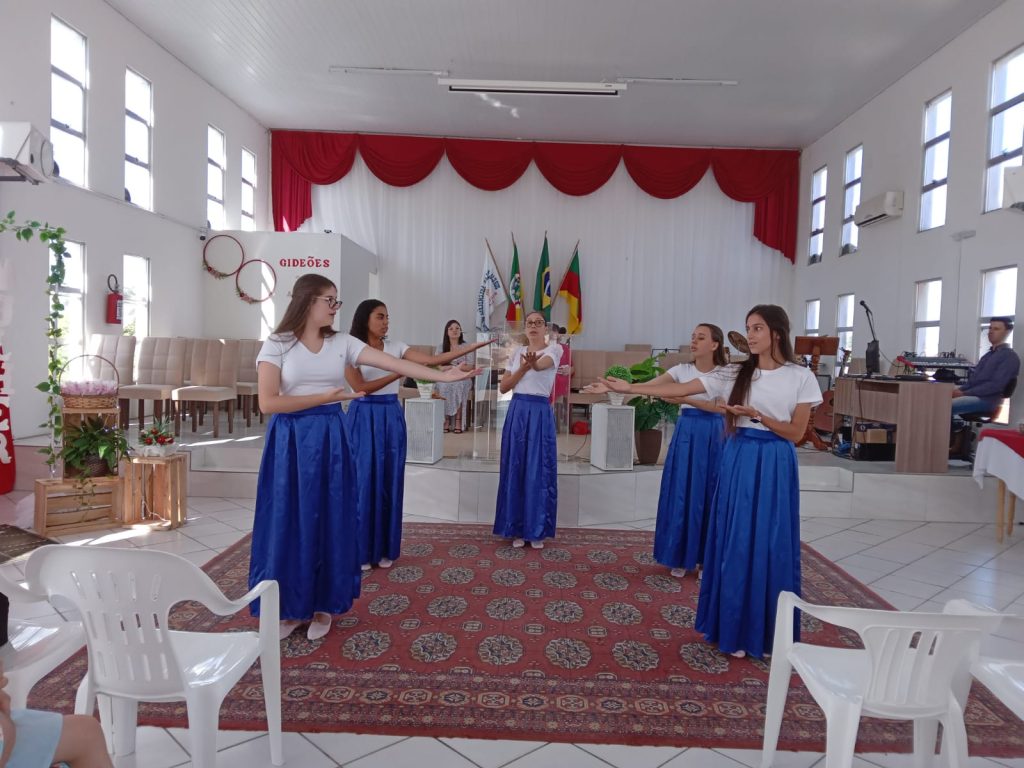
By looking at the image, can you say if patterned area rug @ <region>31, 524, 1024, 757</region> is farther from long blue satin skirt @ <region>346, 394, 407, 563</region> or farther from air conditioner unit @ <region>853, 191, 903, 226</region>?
air conditioner unit @ <region>853, 191, 903, 226</region>

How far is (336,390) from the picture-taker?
272 centimetres

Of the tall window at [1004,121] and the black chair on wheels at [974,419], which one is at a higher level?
the tall window at [1004,121]

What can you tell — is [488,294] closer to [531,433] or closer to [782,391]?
[531,433]

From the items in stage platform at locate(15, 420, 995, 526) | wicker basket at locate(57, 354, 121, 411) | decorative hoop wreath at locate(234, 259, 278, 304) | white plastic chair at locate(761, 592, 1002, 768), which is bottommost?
stage platform at locate(15, 420, 995, 526)

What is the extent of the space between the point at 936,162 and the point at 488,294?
22.1ft

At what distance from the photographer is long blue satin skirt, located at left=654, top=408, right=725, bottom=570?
3846 millimetres

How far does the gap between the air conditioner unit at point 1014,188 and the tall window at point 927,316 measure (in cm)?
194

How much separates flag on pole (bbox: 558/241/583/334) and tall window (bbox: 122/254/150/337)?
6.47 meters

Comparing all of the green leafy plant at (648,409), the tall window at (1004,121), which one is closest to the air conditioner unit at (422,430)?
the green leafy plant at (648,409)

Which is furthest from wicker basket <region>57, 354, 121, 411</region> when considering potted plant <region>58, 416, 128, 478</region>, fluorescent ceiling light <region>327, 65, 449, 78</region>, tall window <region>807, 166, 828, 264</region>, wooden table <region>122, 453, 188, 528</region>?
tall window <region>807, 166, 828, 264</region>

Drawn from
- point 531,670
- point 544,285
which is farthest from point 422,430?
point 544,285

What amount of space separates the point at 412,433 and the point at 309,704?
312cm

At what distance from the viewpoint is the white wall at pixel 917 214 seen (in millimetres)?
7266

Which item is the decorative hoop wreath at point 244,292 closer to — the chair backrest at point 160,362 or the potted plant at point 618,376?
the chair backrest at point 160,362
